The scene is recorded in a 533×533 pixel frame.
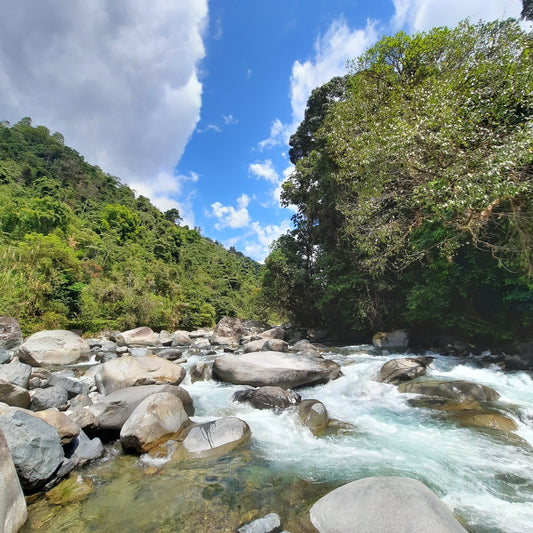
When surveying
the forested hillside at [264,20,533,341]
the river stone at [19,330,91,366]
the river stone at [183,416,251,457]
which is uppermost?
the forested hillside at [264,20,533,341]

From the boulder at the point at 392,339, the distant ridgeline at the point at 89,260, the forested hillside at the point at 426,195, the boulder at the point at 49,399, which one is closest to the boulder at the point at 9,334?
the distant ridgeline at the point at 89,260

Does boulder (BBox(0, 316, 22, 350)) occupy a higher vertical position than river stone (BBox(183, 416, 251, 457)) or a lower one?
higher

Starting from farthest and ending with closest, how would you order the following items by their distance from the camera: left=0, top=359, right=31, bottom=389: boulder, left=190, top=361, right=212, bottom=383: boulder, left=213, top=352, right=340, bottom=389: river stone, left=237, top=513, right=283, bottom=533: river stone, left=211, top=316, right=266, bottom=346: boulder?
left=211, top=316, right=266, bottom=346: boulder
left=190, top=361, right=212, bottom=383: boulder
left=213, top=352, right=340, bottom=389: river stone
left=0, top=359, right=31, bottom=389: boulder
left=237, top=513, right=283, bottom=533: river stone

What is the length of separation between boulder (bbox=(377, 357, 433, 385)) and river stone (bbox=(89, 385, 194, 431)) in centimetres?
500

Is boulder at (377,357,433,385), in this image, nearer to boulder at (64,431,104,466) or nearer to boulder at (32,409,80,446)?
boulder at (64,431,104,466)

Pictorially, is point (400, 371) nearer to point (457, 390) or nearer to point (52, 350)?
point (457, 390)

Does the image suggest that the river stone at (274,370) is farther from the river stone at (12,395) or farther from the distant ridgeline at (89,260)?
the distant ridgeline at (89,260)

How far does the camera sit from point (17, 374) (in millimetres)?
6312

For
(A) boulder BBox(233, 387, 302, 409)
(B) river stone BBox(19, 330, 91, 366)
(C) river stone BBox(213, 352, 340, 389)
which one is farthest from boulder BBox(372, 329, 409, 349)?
(B) river stone BBox(19, 330, 91, 366)

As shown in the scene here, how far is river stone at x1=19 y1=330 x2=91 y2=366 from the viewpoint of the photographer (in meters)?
9.88

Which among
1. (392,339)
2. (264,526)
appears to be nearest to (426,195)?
(264,526)

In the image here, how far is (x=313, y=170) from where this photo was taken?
54.3 feet

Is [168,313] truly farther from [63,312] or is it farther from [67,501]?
[67,501]

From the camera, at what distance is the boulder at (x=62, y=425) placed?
4094mm
